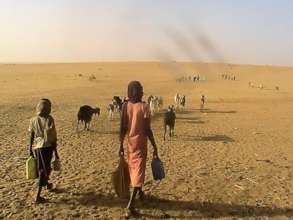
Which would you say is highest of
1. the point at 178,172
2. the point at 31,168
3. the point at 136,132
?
the point at 136,132

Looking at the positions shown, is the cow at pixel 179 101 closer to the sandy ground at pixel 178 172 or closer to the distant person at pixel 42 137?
the sandy ground at pixel 178 172

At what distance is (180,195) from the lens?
27.0 feet

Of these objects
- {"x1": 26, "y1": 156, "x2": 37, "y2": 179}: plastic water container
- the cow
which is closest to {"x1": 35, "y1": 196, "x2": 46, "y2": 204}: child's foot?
{"x1": 26, "y1": 156, "x2": 37, "y2": 179}: plastic water container

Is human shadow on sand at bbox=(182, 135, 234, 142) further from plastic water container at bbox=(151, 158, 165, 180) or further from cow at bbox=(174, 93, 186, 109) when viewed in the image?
cow at bbox=(174, 93, 186, 109)

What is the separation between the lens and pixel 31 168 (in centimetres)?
739

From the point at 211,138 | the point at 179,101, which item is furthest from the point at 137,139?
the point at 179,101

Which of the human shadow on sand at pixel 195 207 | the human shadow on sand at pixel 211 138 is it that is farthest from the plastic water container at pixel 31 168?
the human shadow on sand at pixel 211 138

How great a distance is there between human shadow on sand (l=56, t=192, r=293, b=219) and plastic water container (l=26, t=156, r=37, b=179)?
0.79 m

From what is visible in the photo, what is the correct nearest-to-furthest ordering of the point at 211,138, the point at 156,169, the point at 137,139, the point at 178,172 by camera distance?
1. the point at 137,139
2. the point at 156,169
3. the point at 178,172
4. the point at 211,138

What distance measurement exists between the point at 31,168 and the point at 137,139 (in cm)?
191

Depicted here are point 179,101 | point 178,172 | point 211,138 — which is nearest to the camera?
point 178,172

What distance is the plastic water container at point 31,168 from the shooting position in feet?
24.2

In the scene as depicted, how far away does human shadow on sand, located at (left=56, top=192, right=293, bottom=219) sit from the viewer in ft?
24.3

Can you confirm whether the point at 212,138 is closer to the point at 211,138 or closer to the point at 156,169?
the point at 211,138
